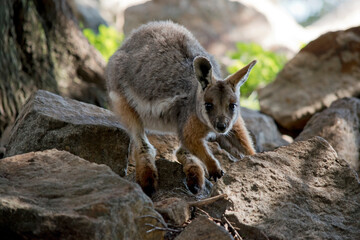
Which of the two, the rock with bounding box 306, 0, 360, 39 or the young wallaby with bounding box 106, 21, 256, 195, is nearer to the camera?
the young wallaby with bounding box 106, 21, 256, 195

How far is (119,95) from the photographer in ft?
19.2

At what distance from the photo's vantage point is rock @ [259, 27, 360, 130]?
335 inches

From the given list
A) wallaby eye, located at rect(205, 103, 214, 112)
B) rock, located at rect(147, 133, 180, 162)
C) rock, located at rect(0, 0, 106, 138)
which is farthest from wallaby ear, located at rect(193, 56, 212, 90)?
rock, located at rect(0, 0, 106, 138)

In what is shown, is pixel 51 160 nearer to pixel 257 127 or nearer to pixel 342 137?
pixel 342 137

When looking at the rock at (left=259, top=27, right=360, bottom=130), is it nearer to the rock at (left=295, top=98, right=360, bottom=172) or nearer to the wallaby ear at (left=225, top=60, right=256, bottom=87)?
the rock at (left=295, top=98, right=360, bottom=172)

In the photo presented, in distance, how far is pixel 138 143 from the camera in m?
5.60

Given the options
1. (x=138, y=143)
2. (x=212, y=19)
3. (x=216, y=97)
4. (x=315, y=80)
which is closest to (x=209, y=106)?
(x=216, y=97)

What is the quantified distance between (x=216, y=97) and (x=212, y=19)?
1321 centimetres

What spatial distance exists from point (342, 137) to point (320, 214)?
9.65ft

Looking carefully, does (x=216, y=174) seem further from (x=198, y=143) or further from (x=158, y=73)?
(x=158, y=73)

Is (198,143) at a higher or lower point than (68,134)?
lower

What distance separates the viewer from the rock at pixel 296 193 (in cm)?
369

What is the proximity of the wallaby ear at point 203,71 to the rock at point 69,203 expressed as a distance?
5.81 feet

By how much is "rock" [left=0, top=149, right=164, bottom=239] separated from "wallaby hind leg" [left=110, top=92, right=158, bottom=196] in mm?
1364
